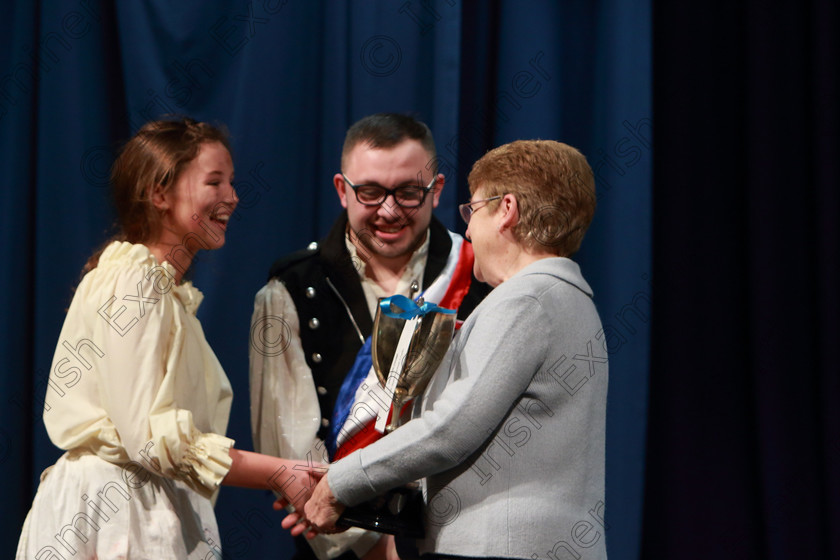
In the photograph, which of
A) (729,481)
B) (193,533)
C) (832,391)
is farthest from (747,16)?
(193,533)

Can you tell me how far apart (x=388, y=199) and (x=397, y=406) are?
624mm

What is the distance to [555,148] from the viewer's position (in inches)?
63.5

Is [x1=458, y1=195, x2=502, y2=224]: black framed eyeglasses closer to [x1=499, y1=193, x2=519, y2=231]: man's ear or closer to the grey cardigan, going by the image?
[x1=499, y1=193, x2=519, y2=231]: man's ear

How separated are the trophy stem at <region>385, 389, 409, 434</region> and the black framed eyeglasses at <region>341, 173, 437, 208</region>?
0.61 meters

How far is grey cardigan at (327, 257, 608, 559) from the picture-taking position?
4.81 feet

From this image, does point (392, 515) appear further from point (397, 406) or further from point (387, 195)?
point (387, 195)

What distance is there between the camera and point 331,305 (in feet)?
7.09

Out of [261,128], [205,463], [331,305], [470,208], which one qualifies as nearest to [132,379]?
[205,463]

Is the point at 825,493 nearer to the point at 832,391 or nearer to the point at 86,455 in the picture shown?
the point at 832,391

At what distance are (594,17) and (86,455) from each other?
2.01 meters

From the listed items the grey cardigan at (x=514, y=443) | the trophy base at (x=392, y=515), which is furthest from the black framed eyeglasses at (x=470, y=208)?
the trophy base at (x=392, y=515)

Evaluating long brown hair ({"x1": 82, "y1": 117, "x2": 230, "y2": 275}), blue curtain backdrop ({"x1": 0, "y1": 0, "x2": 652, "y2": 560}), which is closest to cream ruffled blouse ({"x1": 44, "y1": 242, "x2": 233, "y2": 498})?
long brown hair ({"x1": 82, "y1": 117, "x2": 230, "y2": 275})

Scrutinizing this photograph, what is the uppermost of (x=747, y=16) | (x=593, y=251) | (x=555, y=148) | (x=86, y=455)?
(x=747, y=16)

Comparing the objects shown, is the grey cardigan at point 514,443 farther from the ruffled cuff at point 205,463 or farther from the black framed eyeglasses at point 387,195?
the black framed eyeglasses at point 387,195
